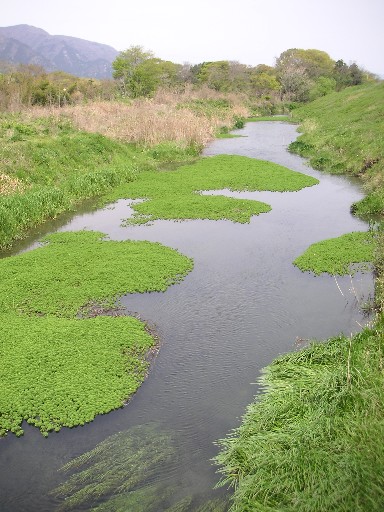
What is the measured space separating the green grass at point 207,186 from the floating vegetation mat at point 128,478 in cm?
1280

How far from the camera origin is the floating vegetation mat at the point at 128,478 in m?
7.08

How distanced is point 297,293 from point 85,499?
8.37 meters

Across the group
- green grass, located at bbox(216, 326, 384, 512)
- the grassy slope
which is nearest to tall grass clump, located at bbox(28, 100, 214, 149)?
the grassy slope

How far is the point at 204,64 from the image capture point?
9738 centimetres

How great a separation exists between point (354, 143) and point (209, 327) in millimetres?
24207

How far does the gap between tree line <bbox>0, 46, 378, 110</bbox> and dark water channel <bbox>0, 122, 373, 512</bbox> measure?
2614 cm

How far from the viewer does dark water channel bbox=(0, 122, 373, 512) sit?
7.84 m

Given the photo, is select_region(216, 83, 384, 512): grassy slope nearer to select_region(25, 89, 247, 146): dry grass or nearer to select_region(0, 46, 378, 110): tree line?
select_region(25, 89, 247, 146): dry grass

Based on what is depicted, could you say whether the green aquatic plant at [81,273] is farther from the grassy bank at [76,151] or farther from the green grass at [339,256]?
the green grass at [339,256]

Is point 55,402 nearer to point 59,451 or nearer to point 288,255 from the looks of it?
point 59,451

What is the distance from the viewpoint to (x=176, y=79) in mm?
85562

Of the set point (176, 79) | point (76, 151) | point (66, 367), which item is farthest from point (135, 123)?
point (176, 79)

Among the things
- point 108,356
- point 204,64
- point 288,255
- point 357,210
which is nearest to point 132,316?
point 108,356

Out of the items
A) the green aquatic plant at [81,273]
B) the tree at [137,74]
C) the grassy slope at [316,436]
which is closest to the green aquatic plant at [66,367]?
the green aquatic plant at [81,273]
